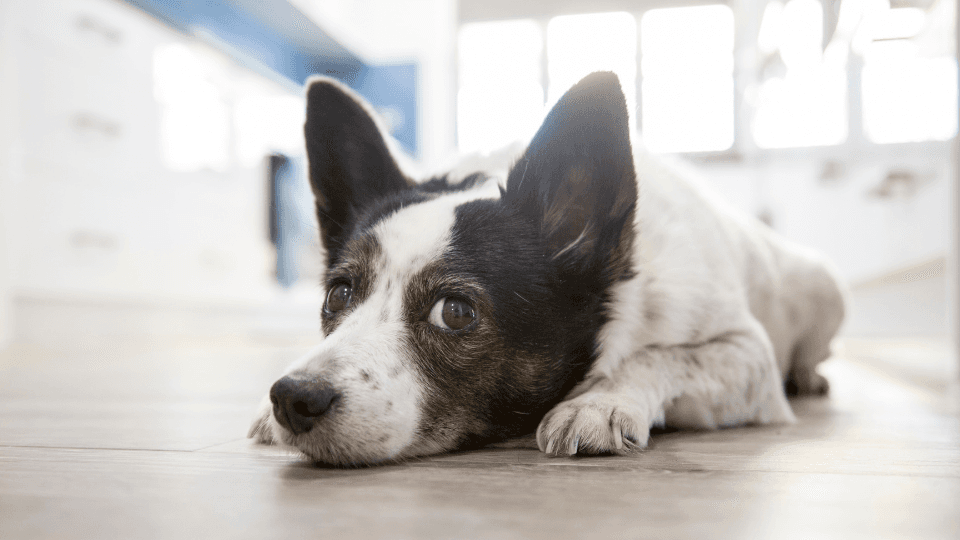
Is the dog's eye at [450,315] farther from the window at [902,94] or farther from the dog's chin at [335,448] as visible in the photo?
the window at [902,94]

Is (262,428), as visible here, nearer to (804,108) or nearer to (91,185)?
(91,185)

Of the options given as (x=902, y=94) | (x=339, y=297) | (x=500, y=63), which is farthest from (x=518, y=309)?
(x=500, y=63)

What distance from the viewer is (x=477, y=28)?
35.1 feet

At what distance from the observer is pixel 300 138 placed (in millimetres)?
1603

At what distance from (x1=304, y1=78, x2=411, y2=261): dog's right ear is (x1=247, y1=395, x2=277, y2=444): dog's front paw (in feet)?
1.07

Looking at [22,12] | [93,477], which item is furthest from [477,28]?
[93,477]

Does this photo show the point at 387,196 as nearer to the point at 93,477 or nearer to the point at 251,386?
the point at 93,477

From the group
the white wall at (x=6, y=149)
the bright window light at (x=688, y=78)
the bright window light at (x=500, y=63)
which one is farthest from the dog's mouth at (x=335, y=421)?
the bright window light at (x=500, y=63)

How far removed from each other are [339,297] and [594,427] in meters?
0.50

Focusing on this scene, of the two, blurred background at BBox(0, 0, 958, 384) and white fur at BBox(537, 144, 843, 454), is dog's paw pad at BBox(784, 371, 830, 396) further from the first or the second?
white fur at BBox(537, 144, 843, 454)

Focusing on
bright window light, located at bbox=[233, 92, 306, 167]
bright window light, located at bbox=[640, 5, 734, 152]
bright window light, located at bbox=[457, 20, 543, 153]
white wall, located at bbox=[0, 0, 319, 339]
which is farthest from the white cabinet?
bright window light, located at bbox=[640, 5, 734, 152]

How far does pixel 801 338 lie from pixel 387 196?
143 centimetres

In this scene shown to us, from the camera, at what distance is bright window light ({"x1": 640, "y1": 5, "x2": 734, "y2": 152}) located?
9281 millimetres

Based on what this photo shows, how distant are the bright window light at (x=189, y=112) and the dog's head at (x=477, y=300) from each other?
150 inches
